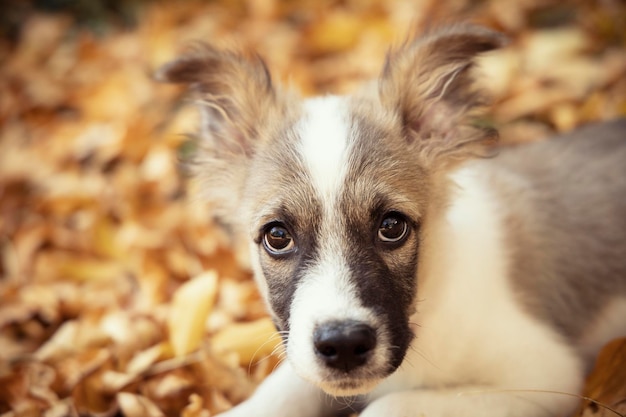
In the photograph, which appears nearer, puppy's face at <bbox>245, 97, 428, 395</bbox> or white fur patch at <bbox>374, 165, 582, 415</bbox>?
puppy's face at <bbox>245, 97, 428, 395</bbox>

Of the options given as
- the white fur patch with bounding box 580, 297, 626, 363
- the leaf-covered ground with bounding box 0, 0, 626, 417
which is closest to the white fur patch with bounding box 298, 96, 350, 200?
the leaf-covered ground with bounding box 0, 0, 626, 417

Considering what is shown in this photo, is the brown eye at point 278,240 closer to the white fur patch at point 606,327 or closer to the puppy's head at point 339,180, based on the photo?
the puppy's head at point 339,180

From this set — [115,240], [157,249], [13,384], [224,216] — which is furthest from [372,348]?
[115,240]

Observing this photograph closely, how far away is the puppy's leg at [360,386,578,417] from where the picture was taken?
2420 mm

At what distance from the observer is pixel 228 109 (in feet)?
9.53

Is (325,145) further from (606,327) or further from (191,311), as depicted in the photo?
(606,327)

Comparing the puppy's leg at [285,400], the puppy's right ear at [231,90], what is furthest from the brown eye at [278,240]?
the puppy's leg at [285,400]

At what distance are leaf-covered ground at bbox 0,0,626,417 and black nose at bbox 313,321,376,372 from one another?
75 centimetres

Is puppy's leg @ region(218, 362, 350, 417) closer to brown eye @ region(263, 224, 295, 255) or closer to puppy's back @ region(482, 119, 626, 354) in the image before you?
brown eye @ region(263, 224, 295, 255)

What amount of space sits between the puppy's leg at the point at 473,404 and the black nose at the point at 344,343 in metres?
0.39

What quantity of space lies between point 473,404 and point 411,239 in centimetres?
68

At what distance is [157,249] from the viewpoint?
13.2ft

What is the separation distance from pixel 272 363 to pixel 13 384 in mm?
1278

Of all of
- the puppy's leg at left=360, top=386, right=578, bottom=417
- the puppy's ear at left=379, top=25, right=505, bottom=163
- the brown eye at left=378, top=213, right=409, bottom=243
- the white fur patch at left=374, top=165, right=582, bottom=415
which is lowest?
the puppy's leg at left=360, top=386, right=578, bottom=417
